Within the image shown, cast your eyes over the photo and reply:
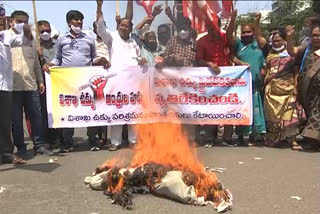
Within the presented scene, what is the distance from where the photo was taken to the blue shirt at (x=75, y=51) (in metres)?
6.68

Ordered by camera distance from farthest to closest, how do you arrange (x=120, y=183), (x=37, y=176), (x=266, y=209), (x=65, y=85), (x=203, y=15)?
(x=65, y=85) < (x=37, y=176) < (x=120, y=183) < (x=266, y=209) < (x=203, y=15)

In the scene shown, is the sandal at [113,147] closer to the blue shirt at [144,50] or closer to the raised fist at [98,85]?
the raised fist at [98,85]


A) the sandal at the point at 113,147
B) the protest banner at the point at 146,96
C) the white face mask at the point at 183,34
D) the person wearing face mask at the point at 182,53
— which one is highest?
the white face mask at the point at 183,34

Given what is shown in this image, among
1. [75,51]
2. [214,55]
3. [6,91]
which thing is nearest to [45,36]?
[75,51]

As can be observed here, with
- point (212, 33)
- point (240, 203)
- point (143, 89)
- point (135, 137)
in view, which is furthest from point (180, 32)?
point (240, 203)

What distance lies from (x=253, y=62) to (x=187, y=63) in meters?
1.06

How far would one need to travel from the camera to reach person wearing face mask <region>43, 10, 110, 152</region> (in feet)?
21.7

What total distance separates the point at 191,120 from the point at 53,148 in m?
2.28

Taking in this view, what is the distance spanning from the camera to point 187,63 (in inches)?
278

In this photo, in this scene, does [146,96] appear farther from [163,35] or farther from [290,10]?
[290,10]

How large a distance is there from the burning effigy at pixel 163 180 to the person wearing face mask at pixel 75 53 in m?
2.21

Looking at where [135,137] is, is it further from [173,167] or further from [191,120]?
[173,167]

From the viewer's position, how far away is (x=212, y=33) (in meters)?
6.59

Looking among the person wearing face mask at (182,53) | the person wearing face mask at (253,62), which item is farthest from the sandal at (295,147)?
the person wearing face mask at (182,53)
